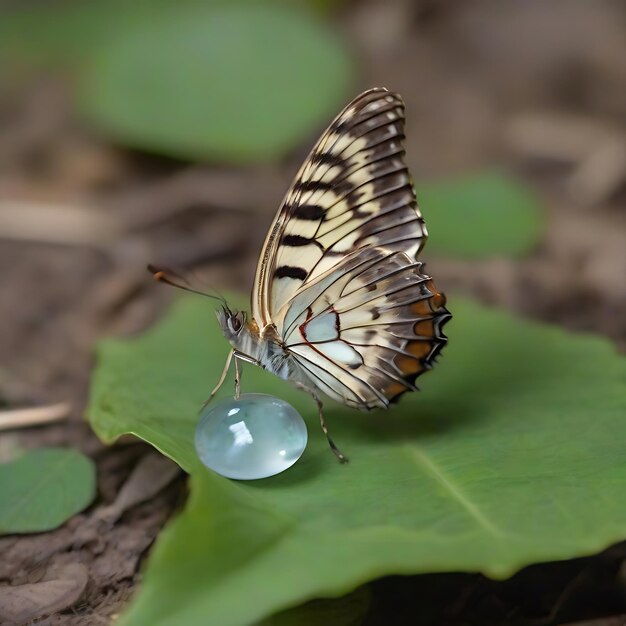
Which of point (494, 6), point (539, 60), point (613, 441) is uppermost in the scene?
point (494, 6)

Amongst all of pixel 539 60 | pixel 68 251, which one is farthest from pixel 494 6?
pixel 68 251

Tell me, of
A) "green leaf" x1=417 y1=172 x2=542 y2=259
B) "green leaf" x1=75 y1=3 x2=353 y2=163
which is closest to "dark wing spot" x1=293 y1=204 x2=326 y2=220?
"green leaf" x1=417 y1=172 x2=542 y2=259

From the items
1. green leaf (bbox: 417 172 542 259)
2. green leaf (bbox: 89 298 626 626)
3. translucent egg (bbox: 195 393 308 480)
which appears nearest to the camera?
green leaf (bbox: 89 298 626 626)

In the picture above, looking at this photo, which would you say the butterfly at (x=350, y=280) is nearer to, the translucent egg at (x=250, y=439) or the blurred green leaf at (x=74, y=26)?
the translucent egg at (x=250, y=439)

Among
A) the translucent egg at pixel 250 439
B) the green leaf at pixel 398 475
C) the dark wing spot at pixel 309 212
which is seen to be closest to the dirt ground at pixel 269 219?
the green leaf at pixel 398 475

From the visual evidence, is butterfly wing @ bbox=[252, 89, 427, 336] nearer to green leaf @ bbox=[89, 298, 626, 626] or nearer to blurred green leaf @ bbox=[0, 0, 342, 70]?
green leaf @ bbox=[89, 298, 626, 626]

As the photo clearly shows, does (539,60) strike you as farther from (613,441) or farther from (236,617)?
(236,617)
